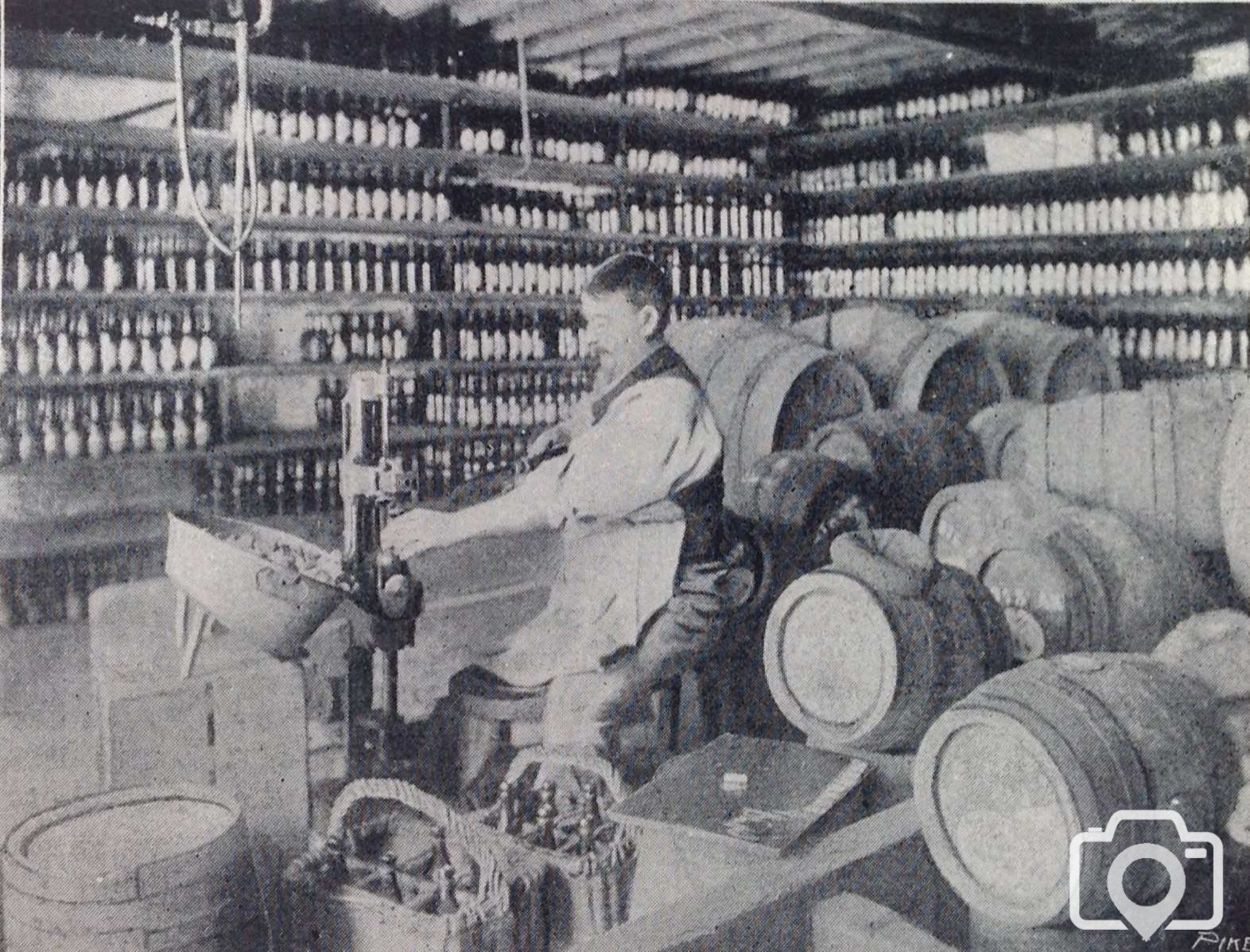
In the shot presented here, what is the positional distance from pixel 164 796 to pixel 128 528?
134 inches

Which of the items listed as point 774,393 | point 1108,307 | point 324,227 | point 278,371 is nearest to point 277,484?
point 278,371

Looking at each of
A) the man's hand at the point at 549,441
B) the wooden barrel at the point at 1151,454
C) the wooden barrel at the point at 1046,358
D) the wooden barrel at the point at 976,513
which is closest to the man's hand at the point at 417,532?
the man's hand at the point at 549,441

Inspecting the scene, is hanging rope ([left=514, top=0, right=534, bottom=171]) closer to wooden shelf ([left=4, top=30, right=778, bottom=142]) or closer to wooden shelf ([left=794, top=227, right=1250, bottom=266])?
wooden shelf ([left=4, top=30, right=778, bottom=142])

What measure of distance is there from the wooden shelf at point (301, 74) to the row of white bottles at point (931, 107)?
1.14 m

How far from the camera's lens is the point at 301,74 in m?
Result: 5.37

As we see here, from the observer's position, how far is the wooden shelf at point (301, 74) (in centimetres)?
501

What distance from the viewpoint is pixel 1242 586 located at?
9.90ft

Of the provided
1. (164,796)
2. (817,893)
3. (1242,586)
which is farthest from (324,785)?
(1242,586)

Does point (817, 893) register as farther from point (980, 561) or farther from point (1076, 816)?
point (980, 561)

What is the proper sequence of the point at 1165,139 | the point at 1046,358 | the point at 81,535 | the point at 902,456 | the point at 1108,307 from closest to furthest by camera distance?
1. the point at 902,456
2. the point at 81,535
3. the point at 1046,358
4. the point at 1165,139
5. the point at 1108,307

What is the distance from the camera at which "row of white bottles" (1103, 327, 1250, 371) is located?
5.68 m

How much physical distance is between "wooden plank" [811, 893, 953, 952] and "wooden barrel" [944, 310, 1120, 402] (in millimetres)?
3948

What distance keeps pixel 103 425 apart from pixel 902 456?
140 inches

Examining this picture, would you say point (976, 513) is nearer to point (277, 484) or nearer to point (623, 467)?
point (623, 467)
